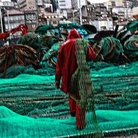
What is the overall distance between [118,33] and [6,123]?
1198 centimetres

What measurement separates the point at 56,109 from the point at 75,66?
1518 mm

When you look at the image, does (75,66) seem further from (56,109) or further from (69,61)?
(56,109)

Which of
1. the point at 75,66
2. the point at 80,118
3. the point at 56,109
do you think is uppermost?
the point at 75,66

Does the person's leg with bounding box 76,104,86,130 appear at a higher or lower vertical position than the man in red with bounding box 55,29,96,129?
lower

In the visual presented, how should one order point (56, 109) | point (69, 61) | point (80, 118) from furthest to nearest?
point (56, 109) < point (69, 61) < point (80, 118)

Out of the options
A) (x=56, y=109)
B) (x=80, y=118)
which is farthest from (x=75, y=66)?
(x=56, y=109)

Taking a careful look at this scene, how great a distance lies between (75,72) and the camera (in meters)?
3.97

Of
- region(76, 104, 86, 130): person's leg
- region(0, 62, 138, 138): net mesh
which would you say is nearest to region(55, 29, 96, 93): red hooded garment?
region(76, 104, 86, 130): person's leg

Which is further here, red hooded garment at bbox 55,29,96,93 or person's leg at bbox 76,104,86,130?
red hooded garment at bbox 55,29,96,93

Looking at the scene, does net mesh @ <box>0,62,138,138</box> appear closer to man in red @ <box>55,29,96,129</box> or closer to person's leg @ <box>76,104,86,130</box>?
person's leg @ <box>76,104,86,130</box>

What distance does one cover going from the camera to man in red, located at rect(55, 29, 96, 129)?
3932 millimetres

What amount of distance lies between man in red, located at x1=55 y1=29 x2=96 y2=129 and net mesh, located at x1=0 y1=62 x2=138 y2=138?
155 mm

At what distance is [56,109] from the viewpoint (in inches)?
214

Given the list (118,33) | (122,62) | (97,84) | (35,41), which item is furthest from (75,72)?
(118,33)
